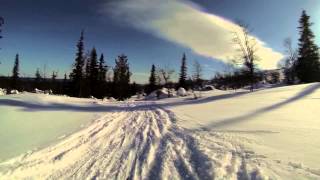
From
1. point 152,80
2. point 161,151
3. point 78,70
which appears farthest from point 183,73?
point 161,151

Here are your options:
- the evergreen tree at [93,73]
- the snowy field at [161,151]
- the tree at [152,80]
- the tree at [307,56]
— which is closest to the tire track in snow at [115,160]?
the snowy field at [161,151]

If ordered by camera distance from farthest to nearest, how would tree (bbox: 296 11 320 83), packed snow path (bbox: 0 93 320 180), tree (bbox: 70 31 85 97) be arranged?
tree (bbox: 70 31 85 97) → tree (bbox: 296 11 320 83) → packed snow path (bbox: 0 93 320 180)

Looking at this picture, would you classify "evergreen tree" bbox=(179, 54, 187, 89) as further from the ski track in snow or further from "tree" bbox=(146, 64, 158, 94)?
the ski track in snow

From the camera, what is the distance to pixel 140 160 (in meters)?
6.63

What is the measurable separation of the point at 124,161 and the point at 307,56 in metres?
49.7

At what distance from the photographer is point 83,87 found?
62.2 m

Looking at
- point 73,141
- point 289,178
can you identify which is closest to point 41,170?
point 73,141

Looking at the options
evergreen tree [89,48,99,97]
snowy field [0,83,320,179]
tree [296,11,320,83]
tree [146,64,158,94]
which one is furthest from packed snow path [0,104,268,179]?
tree [146,64,158,94]

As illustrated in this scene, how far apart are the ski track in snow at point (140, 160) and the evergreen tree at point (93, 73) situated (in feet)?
195

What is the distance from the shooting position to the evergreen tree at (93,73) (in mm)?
67438

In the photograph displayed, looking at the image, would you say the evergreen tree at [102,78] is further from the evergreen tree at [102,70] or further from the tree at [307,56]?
the tree at [307,56]

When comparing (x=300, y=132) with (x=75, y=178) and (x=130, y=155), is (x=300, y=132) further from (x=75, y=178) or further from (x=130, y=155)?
(x=75, y=178)

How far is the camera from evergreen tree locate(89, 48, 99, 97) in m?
67.4

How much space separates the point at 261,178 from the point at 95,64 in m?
67.0
